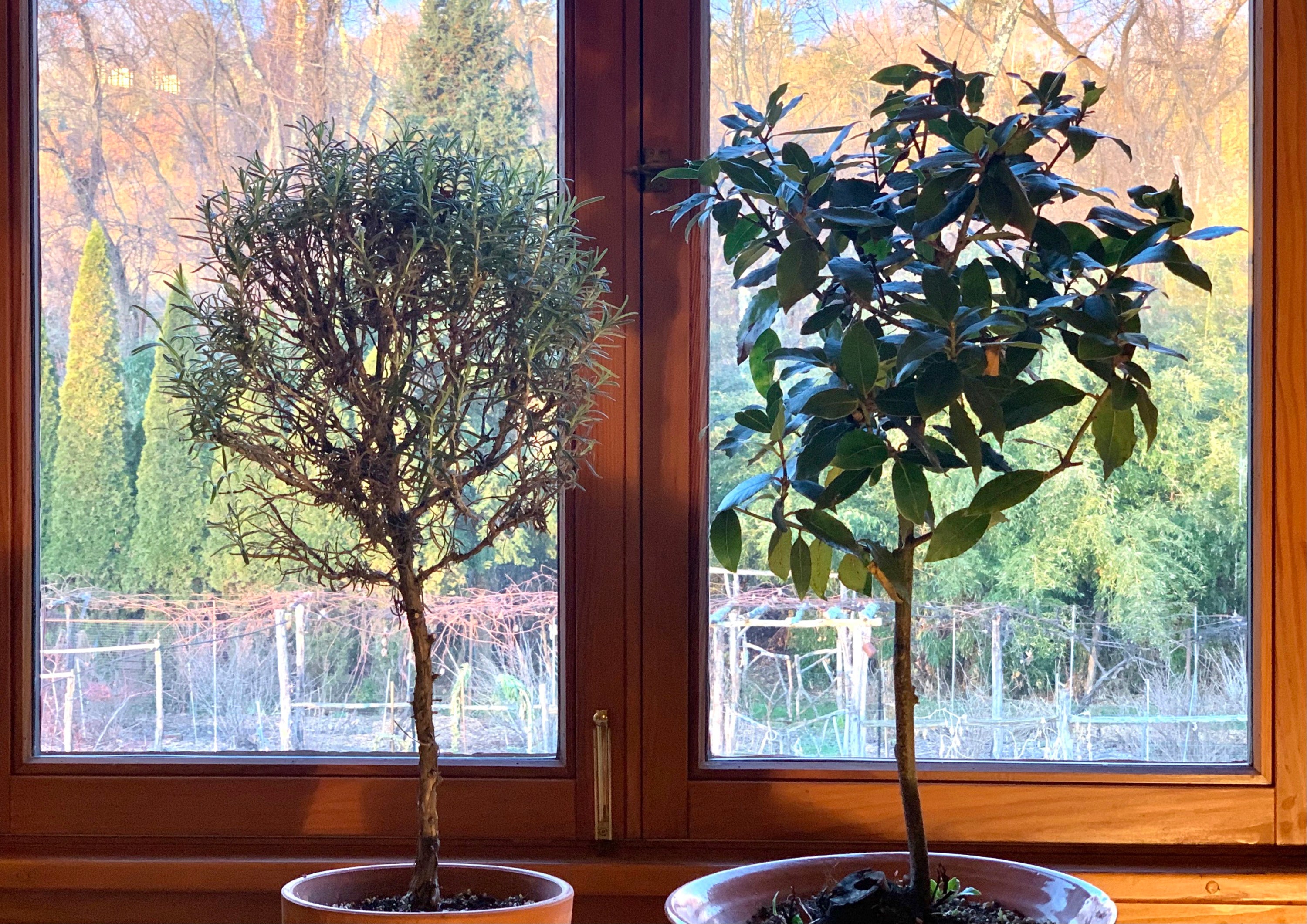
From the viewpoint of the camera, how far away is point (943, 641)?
55.1 inches

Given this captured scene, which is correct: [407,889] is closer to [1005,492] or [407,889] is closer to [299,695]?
[299,695]

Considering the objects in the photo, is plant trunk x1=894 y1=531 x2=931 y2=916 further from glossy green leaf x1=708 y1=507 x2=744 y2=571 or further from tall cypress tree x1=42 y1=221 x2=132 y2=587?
tall cypress tree x1=42 y1=221 x2=132 y2=587

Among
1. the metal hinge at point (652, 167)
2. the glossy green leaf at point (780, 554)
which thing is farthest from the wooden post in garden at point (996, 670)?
the metal hinge at point (652, 167)

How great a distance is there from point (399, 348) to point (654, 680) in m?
0.56

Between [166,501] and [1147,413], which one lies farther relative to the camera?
[166,501]

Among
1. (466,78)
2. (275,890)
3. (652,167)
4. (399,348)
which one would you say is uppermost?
(466,78)

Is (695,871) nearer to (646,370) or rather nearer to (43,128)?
(646,370)

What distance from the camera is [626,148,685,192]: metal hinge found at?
4.55ft

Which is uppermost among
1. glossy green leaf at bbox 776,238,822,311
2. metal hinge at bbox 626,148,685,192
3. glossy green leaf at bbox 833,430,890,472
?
metal hinge at bbox 626,148,685,192

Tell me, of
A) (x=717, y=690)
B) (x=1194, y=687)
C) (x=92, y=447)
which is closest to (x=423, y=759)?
(x=717, y=690)

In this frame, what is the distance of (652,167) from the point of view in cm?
139

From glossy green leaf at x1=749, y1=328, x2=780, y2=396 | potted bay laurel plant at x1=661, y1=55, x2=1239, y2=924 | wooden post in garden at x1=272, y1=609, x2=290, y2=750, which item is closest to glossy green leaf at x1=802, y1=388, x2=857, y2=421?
potted bay laurel plant at x1=661, y1=55, x2=1239, y2=924

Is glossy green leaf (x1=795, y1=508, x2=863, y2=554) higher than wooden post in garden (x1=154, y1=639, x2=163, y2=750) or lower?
higher

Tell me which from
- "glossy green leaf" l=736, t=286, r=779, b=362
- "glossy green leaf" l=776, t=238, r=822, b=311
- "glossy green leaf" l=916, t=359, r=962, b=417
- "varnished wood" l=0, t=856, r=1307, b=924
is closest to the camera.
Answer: "glossy green leaf" l=916, t=359, r=962, b=417
